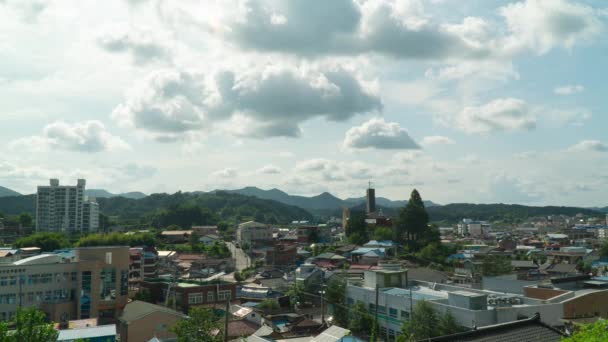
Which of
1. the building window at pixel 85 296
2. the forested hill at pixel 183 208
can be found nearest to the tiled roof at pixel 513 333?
the building window at pixel 85 296

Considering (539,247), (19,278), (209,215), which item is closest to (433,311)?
(19,278)

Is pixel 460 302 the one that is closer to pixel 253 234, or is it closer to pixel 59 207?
pixel 253 234

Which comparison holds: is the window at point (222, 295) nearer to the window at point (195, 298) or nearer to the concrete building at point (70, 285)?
the window at point (195, 298)

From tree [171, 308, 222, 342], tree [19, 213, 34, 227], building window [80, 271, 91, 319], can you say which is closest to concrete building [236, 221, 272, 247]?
tree [19, 213, 34, 227]

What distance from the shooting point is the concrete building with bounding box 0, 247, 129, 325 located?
27562 millimetres

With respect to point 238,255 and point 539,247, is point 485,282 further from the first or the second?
point 539,247

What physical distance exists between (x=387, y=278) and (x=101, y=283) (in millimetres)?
17697

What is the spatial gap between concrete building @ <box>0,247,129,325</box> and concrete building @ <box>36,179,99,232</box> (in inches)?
2588

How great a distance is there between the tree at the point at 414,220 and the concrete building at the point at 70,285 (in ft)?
111

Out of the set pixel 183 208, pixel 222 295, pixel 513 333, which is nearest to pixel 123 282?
pixel 222 295

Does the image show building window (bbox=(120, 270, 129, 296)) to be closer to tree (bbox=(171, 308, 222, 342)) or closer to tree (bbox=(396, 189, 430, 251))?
tree (bbox=(171, 308, 222, 342))

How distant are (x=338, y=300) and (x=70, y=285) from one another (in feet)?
53.9

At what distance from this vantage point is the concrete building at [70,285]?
90.4 ft

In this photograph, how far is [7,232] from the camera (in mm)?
77250
